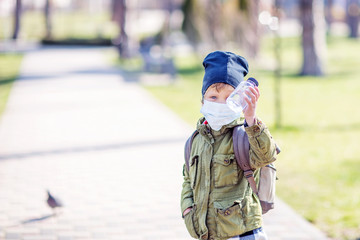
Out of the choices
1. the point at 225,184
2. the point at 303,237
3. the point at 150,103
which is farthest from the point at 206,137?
the point at 150,103

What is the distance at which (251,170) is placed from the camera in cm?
293

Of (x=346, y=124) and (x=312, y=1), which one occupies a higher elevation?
(x=312, y=1)

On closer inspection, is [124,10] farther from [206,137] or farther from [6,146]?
[206,137]

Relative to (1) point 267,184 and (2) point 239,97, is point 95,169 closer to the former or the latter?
(1) point 267,184

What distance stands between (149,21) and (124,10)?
93.9ft

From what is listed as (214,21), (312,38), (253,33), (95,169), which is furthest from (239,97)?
(253,33)

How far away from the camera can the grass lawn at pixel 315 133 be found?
6.03m

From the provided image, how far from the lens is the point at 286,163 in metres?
7.95

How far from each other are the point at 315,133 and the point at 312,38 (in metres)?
9.06

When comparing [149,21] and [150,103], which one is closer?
[150,103]

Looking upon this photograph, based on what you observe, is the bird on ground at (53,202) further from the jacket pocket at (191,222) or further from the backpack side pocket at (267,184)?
the backpack side pocket at (267,184)

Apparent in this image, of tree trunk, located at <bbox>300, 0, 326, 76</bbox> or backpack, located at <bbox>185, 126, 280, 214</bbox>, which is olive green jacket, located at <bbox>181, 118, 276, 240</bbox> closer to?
backpack, located at <bbox>185, 126, 280, 214</bbox>

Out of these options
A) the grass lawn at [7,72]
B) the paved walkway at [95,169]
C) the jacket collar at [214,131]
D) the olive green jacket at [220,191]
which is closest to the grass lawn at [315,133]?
the paved walkway at [95,169]

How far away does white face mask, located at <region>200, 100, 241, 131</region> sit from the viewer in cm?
290
